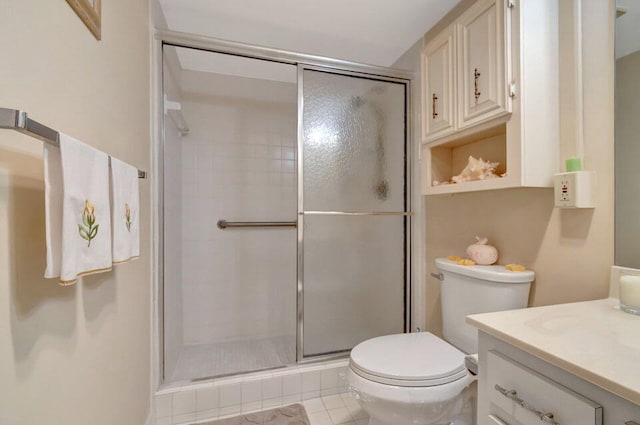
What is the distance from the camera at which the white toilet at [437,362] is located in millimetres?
1079

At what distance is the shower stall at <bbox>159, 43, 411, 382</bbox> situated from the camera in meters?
1.82

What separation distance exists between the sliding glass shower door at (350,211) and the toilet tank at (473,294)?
0.55 m

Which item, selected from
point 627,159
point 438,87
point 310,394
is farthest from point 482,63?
point 310,394

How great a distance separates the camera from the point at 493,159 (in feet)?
4.76

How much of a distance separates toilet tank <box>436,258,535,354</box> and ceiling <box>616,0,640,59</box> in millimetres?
850

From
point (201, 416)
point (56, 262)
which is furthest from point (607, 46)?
point (201, 416)

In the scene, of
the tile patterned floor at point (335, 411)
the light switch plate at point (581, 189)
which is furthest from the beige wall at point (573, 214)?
the tile patterned floor at point (335, 411)

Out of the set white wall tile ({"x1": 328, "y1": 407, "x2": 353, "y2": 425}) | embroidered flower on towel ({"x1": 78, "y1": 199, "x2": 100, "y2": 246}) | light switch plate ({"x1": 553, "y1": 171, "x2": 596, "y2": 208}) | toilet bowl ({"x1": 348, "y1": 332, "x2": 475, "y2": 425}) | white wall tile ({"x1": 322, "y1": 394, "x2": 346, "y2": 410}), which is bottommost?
white wall tile ({"x1": 322, "y1": 394, "x2": 346, "y2": 410})

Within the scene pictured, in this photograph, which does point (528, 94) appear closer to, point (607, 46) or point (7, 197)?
point (607, 46)

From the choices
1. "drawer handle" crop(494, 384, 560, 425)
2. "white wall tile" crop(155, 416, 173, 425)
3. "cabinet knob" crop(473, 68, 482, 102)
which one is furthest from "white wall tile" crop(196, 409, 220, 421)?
"cabinet knob" crop(473, 68, 482, 102)

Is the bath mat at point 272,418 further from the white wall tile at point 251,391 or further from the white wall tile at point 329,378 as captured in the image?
the white wall tile at point 329,378

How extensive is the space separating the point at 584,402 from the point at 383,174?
1557 mm

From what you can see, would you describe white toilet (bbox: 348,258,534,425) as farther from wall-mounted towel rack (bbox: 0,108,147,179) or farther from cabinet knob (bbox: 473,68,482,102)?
wall-mounted towel rack (bbox: 0,108,147,179)

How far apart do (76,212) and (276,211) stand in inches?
73.6
